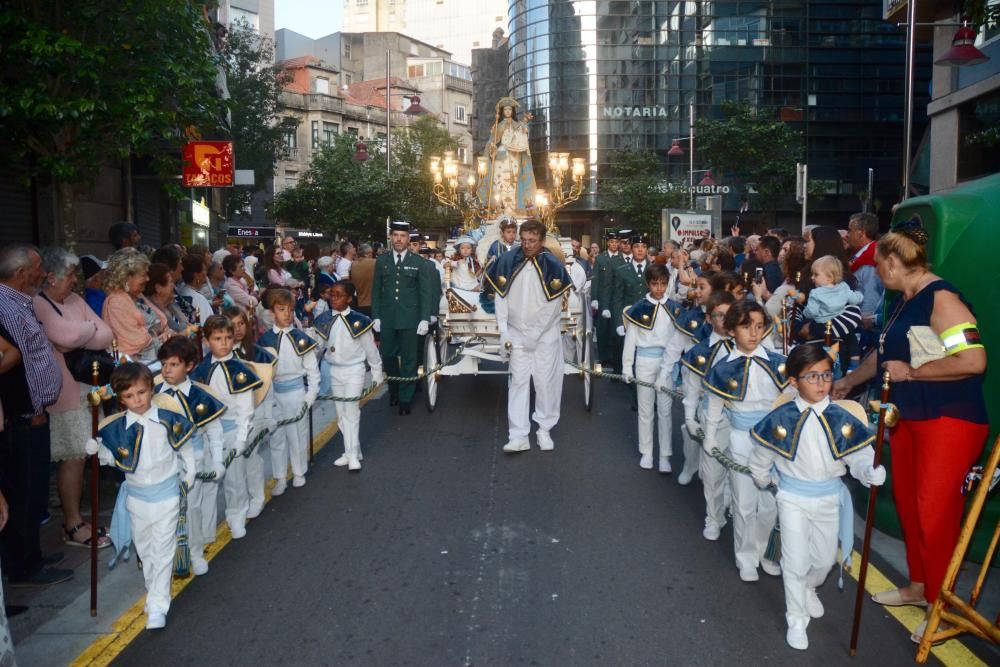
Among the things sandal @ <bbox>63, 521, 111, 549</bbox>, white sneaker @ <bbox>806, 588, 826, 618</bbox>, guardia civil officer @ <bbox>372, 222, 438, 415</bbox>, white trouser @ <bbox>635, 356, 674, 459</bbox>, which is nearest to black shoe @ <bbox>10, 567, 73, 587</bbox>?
sandal @ <bbox>63, 521, 111, 549</bbox>

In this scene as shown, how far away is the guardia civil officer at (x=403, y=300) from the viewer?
9586 millimetres

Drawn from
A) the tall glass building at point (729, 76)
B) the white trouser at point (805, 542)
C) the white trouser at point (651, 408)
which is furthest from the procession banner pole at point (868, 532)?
the tall glass building at point (729, 76)

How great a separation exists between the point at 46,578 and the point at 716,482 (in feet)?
13.8

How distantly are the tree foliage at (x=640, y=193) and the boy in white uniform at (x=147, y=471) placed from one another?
4323 cm

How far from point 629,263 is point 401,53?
65.2 m

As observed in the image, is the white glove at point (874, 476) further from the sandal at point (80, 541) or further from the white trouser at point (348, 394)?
the sandal at point (80, 541)

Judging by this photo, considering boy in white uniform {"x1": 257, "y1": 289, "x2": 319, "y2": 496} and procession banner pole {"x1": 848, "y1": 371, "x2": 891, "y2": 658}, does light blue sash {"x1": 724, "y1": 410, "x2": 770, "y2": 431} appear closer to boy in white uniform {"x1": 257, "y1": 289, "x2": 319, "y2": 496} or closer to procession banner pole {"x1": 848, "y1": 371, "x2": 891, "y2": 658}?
procession banner pole {"x1": 848, "y1": 371, "x2": 891, "y2": 658}

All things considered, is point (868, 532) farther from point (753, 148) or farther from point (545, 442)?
point (753, 148)

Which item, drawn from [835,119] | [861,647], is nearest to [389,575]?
[861,647]

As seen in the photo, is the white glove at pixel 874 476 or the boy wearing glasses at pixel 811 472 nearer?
the white glove at pixel 874 476

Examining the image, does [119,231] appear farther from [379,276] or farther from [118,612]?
[118,612]

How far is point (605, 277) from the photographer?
12.4 m

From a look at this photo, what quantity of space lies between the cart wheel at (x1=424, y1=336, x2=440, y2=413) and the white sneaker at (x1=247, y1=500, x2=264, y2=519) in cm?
362

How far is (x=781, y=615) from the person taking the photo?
450 centimetres
